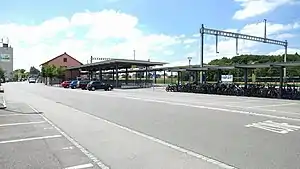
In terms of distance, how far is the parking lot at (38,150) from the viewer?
6984mm

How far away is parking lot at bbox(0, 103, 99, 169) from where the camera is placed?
6.98m

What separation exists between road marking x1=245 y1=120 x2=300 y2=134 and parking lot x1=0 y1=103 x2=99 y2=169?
616 cm

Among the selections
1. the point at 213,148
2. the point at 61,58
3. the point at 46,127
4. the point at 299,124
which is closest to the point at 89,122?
the point at 46,127

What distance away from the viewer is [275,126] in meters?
11.9

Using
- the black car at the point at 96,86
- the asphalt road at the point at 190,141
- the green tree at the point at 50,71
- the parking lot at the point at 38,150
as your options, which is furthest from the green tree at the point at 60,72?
the parking lot at the point at 38,150

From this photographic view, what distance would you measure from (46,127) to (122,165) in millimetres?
6410

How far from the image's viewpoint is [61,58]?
372ft

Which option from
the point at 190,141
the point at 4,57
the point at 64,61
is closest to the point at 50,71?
the point at 64,61

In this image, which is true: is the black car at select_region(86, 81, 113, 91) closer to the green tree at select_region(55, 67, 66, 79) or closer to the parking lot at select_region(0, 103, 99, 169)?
the parking lot at select_region(0, 103, 99, 169)

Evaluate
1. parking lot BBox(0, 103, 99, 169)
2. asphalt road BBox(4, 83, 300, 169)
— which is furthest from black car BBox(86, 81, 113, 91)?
parking lot BBox(0, 103, 99, 169)

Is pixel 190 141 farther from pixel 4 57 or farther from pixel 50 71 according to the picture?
pixel 4 57

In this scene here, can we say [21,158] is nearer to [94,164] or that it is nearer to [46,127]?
[94,164]

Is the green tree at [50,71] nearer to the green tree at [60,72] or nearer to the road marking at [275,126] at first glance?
the green tree at [60,72]

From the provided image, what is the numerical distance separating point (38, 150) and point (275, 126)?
7.71 metres
